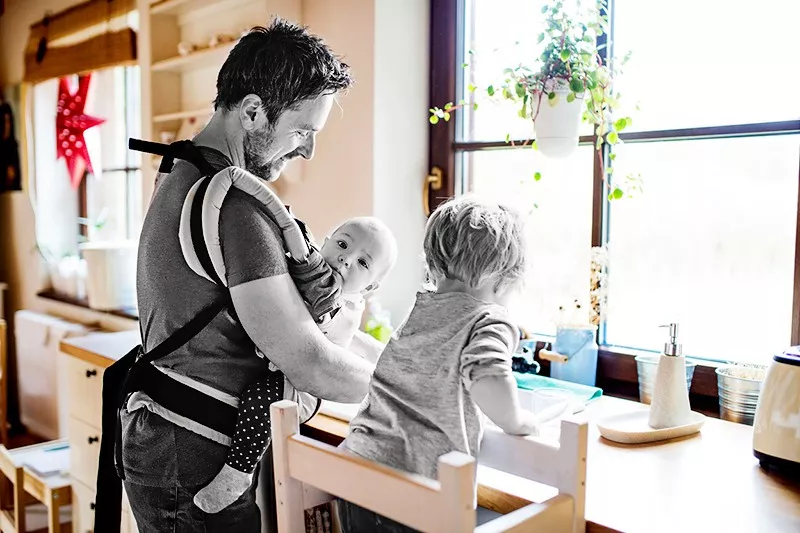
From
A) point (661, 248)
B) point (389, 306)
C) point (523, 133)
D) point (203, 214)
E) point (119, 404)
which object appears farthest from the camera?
point (389, 306)

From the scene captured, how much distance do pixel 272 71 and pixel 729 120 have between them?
105 cm

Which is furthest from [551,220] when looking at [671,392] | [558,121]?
[671,392]

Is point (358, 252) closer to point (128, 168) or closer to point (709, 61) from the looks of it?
point (709, 61)

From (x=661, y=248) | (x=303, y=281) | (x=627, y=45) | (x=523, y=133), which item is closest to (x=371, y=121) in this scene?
(x=523, y=133)

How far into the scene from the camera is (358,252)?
1408 mm

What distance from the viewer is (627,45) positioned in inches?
74.7

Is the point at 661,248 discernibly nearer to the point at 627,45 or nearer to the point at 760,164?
the point at 760,164

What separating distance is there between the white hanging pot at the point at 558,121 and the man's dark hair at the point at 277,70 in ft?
2.13

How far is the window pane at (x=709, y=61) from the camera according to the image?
165cm

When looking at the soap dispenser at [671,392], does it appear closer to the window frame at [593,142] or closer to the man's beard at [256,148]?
the window frame at [593,142]

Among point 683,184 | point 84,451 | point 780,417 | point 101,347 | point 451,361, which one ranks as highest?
point 683,184

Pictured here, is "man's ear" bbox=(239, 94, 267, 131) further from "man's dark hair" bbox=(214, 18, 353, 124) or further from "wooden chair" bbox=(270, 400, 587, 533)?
"wooden chair" bbox=(270, 400, 587, 533)

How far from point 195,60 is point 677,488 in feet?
7.40

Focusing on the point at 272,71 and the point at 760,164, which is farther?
the point at 760,164
